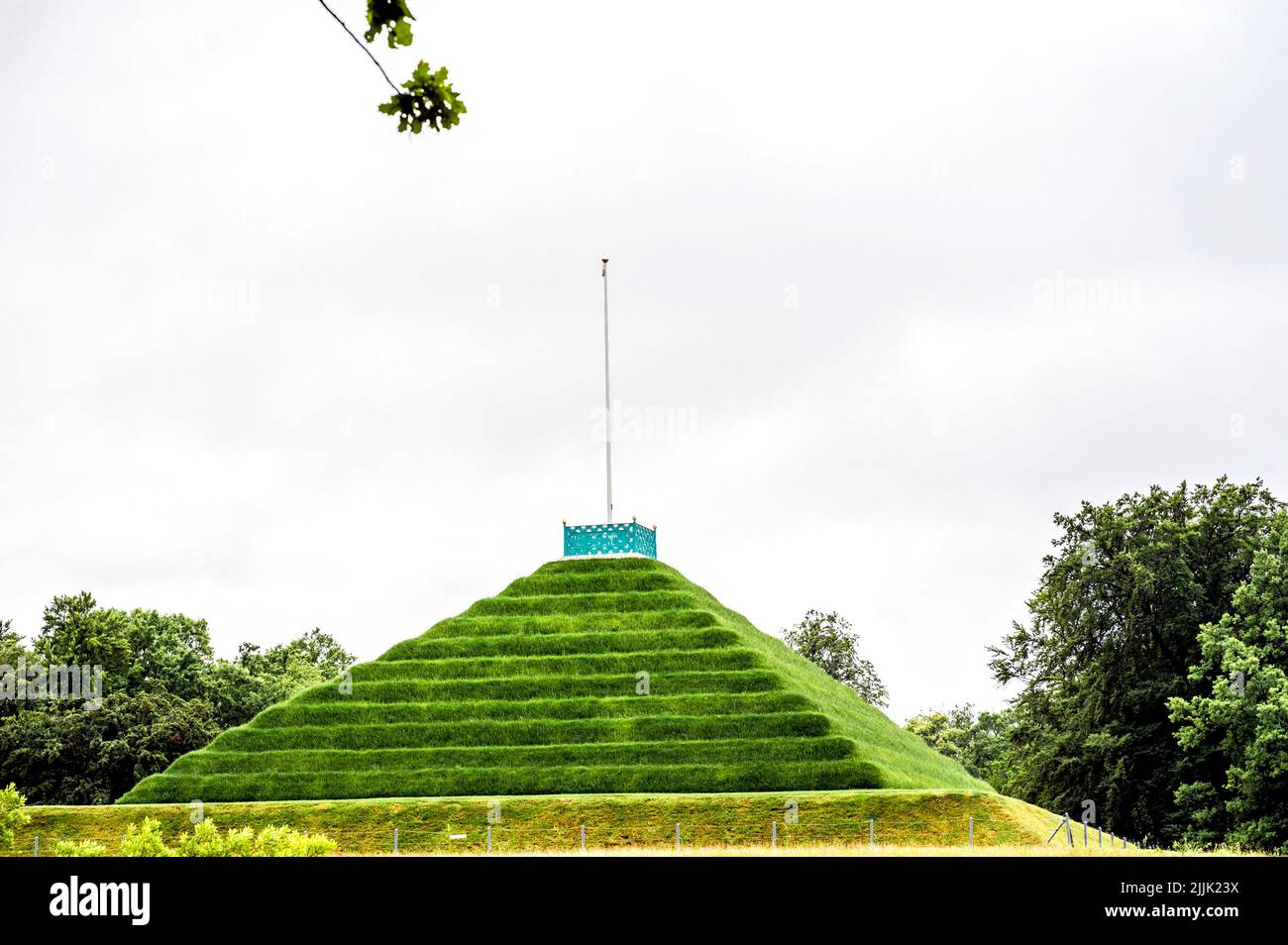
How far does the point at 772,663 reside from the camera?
4450cm

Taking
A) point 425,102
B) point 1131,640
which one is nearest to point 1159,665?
point 1131,640

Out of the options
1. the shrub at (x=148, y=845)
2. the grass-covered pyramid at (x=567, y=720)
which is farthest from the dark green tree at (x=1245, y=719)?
the shrub at (x=148, y=845)

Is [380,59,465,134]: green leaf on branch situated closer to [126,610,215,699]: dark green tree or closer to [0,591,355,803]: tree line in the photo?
[0,591,355,803]: tree line

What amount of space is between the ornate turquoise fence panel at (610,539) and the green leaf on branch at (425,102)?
143 ft

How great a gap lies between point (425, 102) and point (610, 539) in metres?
43.6

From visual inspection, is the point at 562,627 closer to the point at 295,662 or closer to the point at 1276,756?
the point at 1276,756

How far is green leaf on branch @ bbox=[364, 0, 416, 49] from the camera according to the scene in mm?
6359

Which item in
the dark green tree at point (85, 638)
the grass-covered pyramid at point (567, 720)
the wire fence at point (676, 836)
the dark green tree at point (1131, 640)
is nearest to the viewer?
the wire fence at point (676, 836)

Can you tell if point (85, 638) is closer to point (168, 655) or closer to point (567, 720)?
point (168, 655)

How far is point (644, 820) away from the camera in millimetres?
36125

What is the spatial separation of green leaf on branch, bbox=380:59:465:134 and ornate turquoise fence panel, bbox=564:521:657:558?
43469 millimetres

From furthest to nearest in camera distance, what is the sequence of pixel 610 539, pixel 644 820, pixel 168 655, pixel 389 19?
1. pixel 168 655
2. pixel 610 539
3. pixel 644 820
4. pixel 389 19

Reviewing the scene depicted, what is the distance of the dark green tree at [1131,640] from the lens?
162 ft

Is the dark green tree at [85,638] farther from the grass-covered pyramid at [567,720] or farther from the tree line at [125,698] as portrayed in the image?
the grass-covered pyramid at [567,720]
